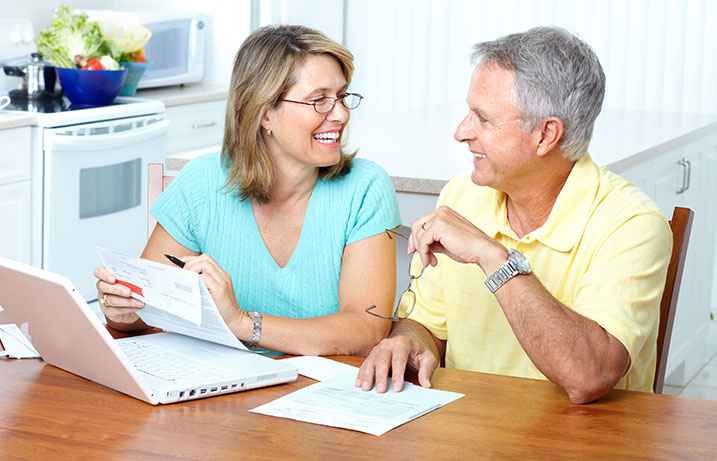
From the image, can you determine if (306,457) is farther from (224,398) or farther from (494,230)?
(494,230)

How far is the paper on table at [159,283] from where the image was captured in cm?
134

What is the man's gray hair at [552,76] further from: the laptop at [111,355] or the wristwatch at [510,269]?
the laptop at [111,355]

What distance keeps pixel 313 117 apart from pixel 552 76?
1.57 ft

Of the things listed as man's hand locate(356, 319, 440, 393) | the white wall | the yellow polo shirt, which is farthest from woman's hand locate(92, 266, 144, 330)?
the white wall

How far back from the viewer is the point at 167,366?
142 centimetres

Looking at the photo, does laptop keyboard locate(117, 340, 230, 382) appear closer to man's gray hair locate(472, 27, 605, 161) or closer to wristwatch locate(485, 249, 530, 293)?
wristwatch locate(485, 249, 530, 293)

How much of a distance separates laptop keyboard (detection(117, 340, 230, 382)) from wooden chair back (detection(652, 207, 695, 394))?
2.69ft

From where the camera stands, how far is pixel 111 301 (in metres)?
1.54

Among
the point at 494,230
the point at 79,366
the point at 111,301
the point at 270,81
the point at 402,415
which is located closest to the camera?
the point at 402,415

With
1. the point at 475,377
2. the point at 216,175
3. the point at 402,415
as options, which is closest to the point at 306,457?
the point at 402,415

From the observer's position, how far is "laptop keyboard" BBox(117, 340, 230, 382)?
1.37 m

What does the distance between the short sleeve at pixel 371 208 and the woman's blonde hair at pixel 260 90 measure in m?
0.05

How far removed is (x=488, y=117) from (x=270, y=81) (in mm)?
453

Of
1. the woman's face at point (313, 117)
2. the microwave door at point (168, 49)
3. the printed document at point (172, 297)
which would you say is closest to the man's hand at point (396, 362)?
the printed document at point (172, 297)
